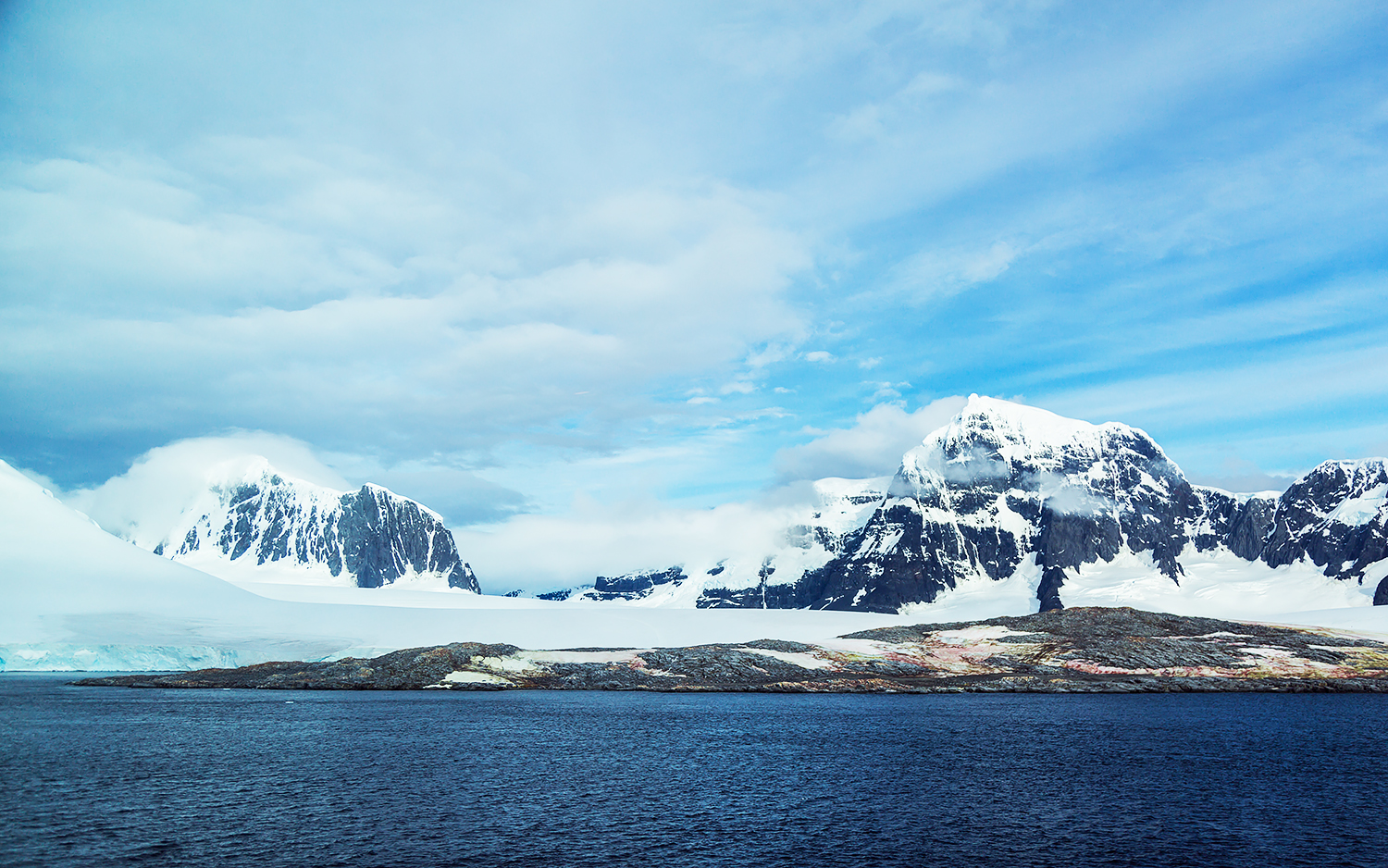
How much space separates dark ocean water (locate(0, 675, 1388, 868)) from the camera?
151 ft

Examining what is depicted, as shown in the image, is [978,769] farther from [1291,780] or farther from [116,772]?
[116,772]

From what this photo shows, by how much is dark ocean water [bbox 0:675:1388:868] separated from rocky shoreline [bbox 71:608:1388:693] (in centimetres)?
4915

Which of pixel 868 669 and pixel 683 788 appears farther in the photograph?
pixel 868 669

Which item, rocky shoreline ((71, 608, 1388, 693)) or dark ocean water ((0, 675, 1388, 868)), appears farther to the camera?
rocky shoreline ((71, 608, 1388, 693))

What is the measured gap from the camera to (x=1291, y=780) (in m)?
67.5

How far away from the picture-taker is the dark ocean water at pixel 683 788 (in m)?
46.0

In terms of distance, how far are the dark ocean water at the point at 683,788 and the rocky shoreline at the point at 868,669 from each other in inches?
1935

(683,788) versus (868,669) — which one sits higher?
(868,669)

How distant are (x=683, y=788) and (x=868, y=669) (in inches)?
4825

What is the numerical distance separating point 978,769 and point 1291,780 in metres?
22.7

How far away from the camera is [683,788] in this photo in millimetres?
63438

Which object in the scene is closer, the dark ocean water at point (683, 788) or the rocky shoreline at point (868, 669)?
the dark ocean water at point (683, 788)

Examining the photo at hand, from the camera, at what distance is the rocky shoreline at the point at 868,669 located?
16262cm

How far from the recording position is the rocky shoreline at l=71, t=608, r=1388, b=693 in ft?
534
